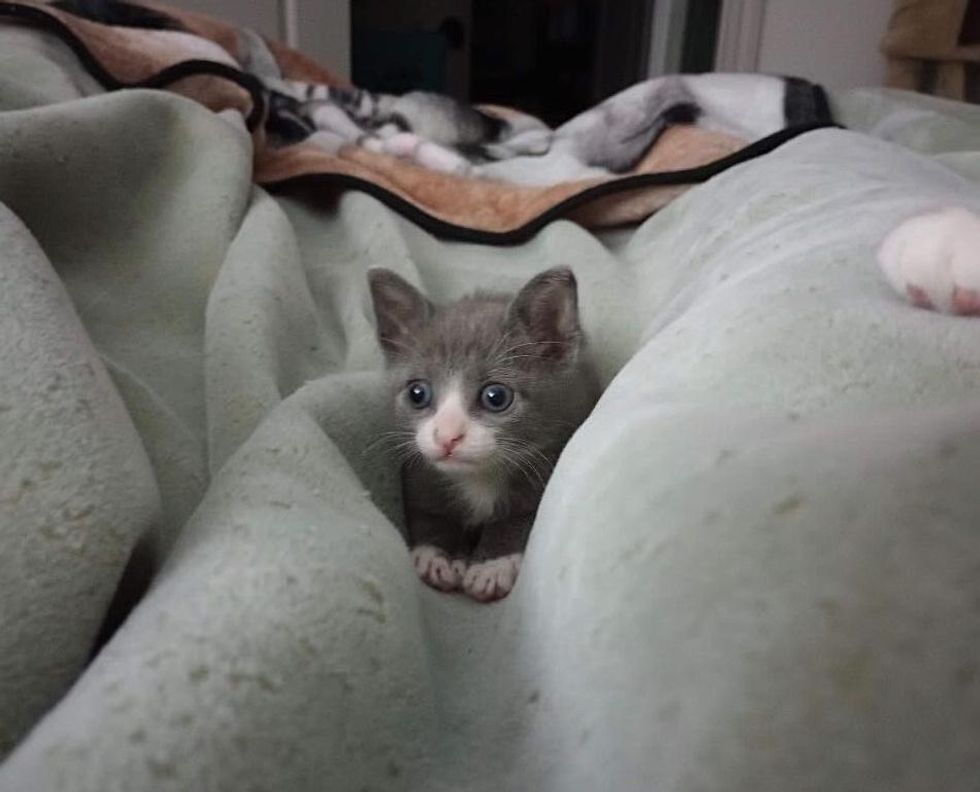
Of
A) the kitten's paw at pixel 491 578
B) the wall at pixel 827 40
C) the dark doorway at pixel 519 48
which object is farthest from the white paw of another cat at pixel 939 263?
the dark doorway at pixel 519 48

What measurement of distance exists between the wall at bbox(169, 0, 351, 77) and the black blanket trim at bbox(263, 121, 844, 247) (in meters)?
1.28

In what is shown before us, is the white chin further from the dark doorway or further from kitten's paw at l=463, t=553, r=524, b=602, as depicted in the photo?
the dark doorway

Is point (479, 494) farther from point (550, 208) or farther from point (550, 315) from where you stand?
point (550, 208)

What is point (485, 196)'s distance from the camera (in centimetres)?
128

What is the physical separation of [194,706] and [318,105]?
1402mm

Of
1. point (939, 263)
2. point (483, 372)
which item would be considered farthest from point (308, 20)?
point (939, 263)

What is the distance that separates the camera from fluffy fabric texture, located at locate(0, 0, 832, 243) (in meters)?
1.21

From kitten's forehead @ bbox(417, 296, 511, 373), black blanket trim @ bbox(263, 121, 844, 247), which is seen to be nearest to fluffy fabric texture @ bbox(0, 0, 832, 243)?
black blanket trim @ bbox(263, 121, 844, 247)

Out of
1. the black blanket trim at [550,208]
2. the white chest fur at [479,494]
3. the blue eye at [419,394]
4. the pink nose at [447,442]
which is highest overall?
the black blanket trim at [550,208]

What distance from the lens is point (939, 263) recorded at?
1.67ft

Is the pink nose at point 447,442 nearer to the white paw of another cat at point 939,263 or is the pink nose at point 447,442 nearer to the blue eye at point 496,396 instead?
the blue eye at point 496,396

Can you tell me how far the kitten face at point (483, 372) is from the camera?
2.84ft

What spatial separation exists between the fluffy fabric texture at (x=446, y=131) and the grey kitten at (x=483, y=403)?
31 centimetres

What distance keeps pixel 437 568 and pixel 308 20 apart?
2233mm
